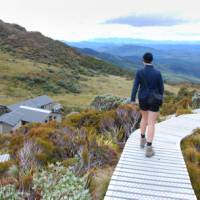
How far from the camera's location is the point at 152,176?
6.34 m

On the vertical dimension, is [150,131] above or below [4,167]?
above

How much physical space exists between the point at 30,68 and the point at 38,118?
41.0 metres

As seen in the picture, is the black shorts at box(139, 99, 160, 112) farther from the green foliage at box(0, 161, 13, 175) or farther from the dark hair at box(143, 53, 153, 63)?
the green foliage at box(0, 161, 13, 175)

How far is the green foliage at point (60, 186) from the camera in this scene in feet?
16.3

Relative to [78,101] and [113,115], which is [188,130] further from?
[78,101]

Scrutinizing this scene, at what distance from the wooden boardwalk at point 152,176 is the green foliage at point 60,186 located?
1.54 ft

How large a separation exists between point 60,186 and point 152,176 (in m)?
1.83

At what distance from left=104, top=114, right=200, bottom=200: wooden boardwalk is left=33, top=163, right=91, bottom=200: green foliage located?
1.54ft

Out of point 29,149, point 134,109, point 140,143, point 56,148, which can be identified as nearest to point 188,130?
point 134,109

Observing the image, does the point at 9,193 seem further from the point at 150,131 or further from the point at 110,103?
the point at 110,103

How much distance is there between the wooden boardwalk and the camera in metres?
5.57

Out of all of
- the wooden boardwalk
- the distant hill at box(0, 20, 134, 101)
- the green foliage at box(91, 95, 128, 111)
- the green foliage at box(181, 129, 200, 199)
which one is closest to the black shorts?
the wooden boardwalk

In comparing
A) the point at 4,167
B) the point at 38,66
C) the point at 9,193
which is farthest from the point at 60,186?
the point at 38,66

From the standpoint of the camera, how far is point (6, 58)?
293ft
